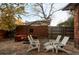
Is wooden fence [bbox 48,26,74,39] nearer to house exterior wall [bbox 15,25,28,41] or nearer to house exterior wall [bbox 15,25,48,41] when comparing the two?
house exterior wall [bbox 15,25,48,41]

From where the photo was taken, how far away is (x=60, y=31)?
4.57m

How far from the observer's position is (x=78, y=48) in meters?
4.54

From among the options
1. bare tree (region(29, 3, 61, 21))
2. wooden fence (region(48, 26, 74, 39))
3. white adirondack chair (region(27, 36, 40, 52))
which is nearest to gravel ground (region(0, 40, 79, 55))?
white adirondack chair (region(27, 36, 40, 52))

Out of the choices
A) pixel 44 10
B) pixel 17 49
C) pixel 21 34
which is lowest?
pixel 17 49

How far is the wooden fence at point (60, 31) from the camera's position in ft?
14.9

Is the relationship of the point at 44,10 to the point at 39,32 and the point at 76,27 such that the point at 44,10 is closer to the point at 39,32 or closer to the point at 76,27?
the point at 39,32

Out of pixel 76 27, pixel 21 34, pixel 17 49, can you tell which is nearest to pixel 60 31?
pixel 76 27

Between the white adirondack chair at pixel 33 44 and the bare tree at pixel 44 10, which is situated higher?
the bare tree at pixel 44 10

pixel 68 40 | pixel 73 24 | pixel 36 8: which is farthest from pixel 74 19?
pixel 36 8

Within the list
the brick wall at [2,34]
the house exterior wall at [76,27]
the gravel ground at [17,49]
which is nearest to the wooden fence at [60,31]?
the house exterior wall at [76,27]

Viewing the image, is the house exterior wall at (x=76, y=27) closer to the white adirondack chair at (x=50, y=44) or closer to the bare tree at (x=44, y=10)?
the white adirondack chair at (x=50, y=44)

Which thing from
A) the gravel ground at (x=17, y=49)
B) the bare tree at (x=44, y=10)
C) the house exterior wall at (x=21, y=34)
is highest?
the bare tree at (x=44, y=10)
